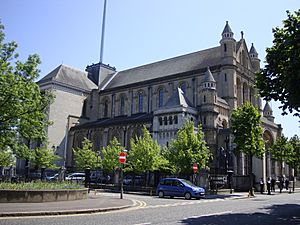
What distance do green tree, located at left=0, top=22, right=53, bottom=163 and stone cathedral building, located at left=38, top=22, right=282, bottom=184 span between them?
20625mm

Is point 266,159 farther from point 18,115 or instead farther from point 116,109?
point 18,115

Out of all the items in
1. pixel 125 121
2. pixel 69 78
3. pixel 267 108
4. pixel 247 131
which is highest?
pixel 69 78

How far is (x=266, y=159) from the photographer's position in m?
51.0

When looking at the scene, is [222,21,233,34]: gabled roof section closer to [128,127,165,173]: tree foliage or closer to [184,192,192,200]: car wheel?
[128,127,165,173]: tree foliage

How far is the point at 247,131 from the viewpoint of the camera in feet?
118

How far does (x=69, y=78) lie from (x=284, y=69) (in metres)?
59.4

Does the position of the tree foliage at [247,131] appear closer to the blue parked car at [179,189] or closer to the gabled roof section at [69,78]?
the blue parked car at [179,189]

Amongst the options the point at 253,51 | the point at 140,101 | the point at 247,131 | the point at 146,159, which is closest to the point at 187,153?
the point at 146,159

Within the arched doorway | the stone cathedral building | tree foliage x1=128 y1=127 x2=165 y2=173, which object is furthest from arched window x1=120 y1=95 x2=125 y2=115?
tree foliage x1=128 y1=127 x2=165 y2=173

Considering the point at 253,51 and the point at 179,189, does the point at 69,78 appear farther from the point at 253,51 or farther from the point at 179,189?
the point at 179,189

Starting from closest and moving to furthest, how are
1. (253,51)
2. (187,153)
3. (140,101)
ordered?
(187,153)
(253,51)
(140,101)

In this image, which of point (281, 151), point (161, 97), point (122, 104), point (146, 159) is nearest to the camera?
point (146, 159)

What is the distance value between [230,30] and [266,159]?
22.0 m

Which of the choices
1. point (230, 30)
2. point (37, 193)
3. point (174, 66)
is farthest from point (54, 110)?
point (37, 193)
